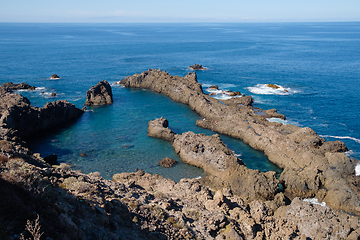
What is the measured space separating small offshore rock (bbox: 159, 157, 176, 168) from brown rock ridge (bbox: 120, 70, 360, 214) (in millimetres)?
16848

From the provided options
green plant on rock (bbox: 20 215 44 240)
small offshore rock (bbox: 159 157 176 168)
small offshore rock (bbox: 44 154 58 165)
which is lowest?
small offshore rock (bbox: 159 157 176 168)

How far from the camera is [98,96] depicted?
76.4 metres

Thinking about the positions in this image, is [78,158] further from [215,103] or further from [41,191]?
[215,103]

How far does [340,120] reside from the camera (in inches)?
2520

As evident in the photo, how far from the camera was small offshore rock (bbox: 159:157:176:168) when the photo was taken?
44.1 meters

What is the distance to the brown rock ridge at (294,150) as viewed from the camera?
35469 mm

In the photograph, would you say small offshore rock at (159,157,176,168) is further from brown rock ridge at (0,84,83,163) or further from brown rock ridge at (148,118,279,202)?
brown rock ridge at (0,84,83,163)

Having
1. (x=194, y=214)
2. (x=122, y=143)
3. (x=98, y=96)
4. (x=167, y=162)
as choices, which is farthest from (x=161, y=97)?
(x=194, y=214)

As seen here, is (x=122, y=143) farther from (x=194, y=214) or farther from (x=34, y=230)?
(x=34, y=230)

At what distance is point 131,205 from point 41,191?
916cm

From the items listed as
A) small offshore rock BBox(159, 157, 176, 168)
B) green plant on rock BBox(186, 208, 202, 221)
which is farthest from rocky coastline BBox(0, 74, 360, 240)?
small offshore rock BBox(159, 157, 176, 168)

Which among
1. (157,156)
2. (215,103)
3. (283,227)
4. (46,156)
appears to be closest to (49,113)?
(46,156)

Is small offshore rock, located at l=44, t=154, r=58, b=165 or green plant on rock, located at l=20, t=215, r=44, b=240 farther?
small offshore rock, located at l=44, t=154, r=58, b=165

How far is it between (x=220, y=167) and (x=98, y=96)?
4930 cm
